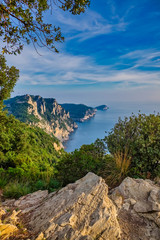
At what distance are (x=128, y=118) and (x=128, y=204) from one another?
3219 mm

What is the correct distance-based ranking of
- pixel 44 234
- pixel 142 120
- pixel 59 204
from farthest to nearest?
pixel 142 120 < pixel 59 204 < pixel 44 234

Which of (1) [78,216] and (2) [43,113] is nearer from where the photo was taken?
(1) [78,216]

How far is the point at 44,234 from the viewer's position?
101 inches

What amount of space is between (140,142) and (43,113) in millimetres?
155811

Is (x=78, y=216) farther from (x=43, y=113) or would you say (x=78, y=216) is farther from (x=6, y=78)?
(x=43, y=113)

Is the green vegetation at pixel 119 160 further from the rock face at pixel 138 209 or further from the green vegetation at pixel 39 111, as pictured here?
the green vegetation at pixel 39 111

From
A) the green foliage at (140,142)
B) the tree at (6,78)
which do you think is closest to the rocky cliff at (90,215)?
the green foliage at (140,142)

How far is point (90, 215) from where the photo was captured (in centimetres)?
288

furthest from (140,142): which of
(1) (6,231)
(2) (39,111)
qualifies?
(2) (39,111)

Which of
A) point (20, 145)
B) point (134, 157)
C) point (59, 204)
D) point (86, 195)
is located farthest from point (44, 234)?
point (20, 145)

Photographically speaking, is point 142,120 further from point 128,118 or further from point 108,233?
point 108,233

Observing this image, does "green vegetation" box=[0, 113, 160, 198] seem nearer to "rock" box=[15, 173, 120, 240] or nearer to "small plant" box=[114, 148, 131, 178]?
"small plant" box=[114, 148, 131, 178]

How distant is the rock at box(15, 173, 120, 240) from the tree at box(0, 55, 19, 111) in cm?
550

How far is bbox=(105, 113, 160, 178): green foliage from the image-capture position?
484 centimetres
